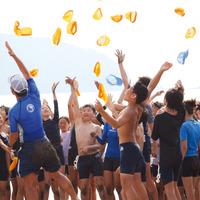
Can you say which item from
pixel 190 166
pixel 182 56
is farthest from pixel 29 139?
pixel 182 56

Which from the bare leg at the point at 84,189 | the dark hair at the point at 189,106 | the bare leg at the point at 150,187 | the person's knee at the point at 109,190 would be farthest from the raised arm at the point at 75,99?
the dark hair at the point at 189,106

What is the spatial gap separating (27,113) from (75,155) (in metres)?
2.34

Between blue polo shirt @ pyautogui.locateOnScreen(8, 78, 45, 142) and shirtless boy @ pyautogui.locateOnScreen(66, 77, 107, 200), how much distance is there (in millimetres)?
1204

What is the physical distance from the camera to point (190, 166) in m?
6.43

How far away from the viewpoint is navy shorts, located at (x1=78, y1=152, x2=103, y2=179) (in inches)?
290

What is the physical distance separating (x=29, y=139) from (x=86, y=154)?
1.63 m

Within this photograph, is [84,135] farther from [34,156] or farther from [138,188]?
[138,188]

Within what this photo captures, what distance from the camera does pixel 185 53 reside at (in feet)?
27.8

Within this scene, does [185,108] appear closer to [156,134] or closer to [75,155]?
[156,134]

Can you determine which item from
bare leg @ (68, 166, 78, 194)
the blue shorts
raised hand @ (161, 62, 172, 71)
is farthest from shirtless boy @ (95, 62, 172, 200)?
bare leg @ (68, 166, 78, 194)

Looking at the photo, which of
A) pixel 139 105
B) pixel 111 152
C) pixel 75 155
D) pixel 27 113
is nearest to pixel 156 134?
pixel 139 105

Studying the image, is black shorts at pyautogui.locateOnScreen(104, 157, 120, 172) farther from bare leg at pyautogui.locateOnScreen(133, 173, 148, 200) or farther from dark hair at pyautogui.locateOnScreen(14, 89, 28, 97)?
dark hair at pyautogui.locateOnScreen(14, 89, 28, 97)

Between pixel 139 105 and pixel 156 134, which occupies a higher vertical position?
pixel 139 105

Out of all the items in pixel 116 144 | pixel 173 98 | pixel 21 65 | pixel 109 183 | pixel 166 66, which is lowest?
pixel 109 183
